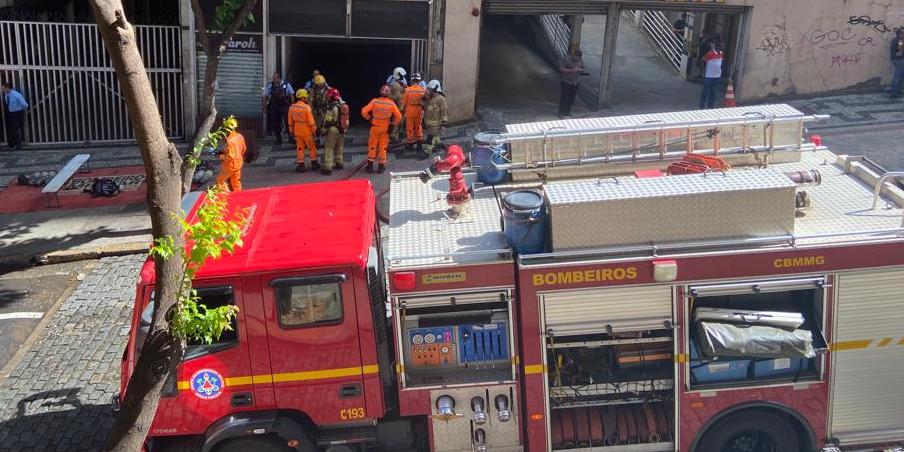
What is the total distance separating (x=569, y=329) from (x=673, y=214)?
1149mm

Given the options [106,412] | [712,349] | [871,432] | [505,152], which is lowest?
[106,412]

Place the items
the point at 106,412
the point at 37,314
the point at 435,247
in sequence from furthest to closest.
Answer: the point at 37,314
the point at 106,412
the point at 435,247

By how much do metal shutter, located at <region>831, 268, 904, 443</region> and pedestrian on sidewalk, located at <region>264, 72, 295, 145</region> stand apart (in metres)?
11.7

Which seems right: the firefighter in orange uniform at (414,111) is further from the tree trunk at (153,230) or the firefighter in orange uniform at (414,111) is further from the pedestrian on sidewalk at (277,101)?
the tree trunk at (153,230)

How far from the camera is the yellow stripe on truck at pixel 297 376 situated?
6457 millimetres

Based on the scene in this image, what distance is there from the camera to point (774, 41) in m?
17.8

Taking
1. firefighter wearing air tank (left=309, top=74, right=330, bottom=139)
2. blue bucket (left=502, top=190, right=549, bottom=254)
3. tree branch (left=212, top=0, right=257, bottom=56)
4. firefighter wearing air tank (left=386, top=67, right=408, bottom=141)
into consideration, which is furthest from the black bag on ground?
→ blue bucket (left=502, top=190, right=549, bottom=254)

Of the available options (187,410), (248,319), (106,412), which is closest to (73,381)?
(106,412)

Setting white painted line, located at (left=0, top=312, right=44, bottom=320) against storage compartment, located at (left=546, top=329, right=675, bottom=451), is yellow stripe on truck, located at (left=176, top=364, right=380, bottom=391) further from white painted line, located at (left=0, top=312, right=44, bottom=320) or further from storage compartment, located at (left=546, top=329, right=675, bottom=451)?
white painted line, located at (left=0, top=312, right=44, bottom=320)

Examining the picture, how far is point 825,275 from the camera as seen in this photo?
654cm

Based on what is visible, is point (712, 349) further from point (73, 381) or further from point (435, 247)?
point (73, 381)

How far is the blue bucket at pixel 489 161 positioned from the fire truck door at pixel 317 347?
2160 mm

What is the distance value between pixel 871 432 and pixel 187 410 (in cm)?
528

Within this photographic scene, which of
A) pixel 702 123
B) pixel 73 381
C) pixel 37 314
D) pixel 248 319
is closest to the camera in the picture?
pixel 248 319
